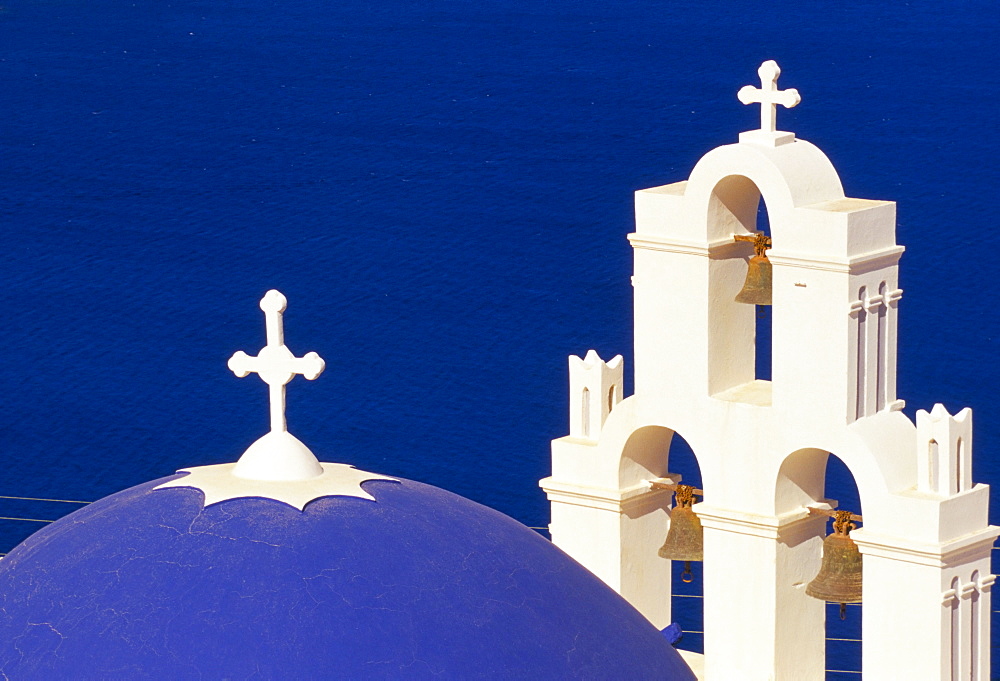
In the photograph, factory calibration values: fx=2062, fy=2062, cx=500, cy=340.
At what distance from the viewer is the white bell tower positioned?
964 cm

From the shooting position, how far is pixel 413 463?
92.4 feet

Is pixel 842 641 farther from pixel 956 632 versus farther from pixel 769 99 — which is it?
pixel 769 99

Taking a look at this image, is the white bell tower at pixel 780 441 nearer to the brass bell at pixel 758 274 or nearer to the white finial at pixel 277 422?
the brass bell at pixel 758 274

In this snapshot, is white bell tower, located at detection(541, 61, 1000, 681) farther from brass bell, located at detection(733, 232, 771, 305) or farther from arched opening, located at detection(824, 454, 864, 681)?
arched opening, located at detection(824, 454, 864, 681)

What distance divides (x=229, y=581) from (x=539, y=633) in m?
1.10

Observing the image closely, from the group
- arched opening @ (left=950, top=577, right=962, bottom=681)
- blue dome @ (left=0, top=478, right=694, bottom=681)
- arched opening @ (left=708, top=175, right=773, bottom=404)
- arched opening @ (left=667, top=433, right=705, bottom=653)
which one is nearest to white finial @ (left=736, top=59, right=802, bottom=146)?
arched opening @ (left=708, top=175, right=773, bottom=404)

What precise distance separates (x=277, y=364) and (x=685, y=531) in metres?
3.56

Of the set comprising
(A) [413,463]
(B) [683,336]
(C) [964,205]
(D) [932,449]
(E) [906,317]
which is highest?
A: (C) [964,205]

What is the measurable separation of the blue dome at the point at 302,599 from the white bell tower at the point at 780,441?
95.3 inches

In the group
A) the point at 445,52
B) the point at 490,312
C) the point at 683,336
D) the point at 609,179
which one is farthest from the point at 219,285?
the point at 683,336

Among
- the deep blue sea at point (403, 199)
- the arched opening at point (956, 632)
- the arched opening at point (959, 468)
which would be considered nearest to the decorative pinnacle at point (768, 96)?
the arched opening at point (959, 468)

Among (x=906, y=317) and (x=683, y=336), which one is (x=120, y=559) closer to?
(x=683, y=336)

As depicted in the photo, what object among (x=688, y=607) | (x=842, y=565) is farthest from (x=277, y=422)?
(x=688, y=607)

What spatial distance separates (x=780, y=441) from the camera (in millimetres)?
10016
